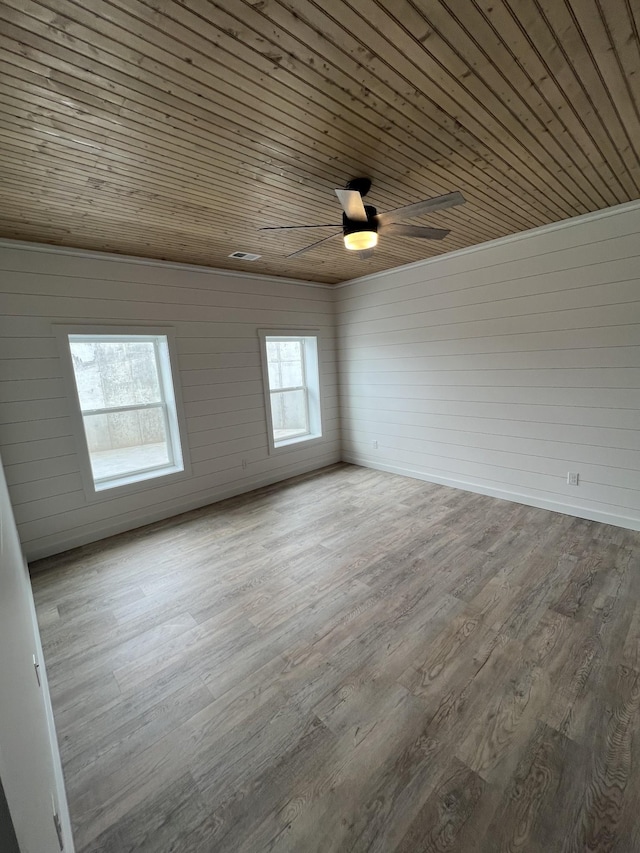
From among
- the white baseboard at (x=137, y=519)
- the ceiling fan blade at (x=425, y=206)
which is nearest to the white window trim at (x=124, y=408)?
the white baseboard at (x=137, y=519)

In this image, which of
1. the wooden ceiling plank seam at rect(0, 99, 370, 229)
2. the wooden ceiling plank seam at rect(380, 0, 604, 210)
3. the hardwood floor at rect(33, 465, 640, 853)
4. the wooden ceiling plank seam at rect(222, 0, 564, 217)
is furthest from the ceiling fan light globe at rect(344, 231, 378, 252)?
the hardwood floor at rect(33, 465, 640, 853)

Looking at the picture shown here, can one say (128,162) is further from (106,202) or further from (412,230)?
(412,230)

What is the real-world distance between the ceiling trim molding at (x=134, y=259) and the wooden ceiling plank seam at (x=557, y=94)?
3482 millimetres

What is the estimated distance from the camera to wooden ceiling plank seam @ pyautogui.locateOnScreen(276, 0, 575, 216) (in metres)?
1.34

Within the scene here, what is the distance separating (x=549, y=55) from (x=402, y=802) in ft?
10.0

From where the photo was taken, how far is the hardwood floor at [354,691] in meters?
1.37

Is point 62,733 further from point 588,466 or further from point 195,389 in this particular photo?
point 588,466

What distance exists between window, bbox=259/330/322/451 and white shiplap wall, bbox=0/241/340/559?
8.0 inches

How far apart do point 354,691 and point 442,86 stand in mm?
2931

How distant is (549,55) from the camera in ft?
4.97

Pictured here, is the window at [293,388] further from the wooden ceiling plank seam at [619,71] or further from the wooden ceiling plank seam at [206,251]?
the wooden ceiling plank seam at [619,71]

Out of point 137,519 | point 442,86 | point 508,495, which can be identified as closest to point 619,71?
point 442,86

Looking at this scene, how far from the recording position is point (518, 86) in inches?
65.3

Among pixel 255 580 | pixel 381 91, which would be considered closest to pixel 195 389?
pixel 255 580
